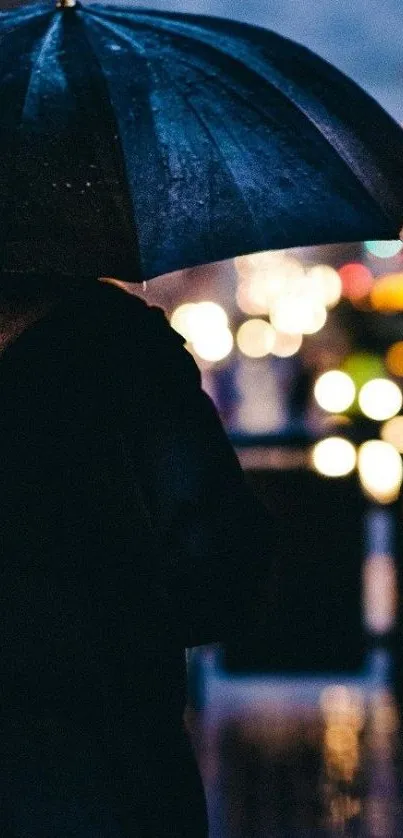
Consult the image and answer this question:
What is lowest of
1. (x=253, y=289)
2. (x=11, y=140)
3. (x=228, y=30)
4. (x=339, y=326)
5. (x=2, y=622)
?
(x=253, y=289)

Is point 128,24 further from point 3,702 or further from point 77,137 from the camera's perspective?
point 3,702

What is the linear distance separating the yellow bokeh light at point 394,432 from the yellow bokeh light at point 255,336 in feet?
78.1

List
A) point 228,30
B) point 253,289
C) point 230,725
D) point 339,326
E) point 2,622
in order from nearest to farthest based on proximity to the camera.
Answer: point 2,622
point 228,30
point 230,725
point 339,326
point 253,289

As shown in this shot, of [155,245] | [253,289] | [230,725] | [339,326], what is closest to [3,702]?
[155,245]

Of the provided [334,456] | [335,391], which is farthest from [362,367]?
[334,456]

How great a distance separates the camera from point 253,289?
53.7 meters

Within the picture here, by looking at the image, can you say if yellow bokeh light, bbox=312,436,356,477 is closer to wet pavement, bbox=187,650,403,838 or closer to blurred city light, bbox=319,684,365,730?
wet pavement, bbox=187,650,403,838


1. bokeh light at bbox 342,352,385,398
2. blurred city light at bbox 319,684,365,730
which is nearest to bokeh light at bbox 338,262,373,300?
Answer: bokeh light at bbox 342,352,385,398

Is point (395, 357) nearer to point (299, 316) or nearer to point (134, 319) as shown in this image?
point (134, 319)

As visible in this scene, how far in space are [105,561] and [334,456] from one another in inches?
242

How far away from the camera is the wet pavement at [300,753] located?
596 cm

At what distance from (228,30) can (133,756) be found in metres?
1.34

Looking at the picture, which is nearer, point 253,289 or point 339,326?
point 339,326

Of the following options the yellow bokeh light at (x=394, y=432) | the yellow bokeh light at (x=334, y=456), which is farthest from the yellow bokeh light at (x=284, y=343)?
the yellow bokeh light at (x=334, y=456)
